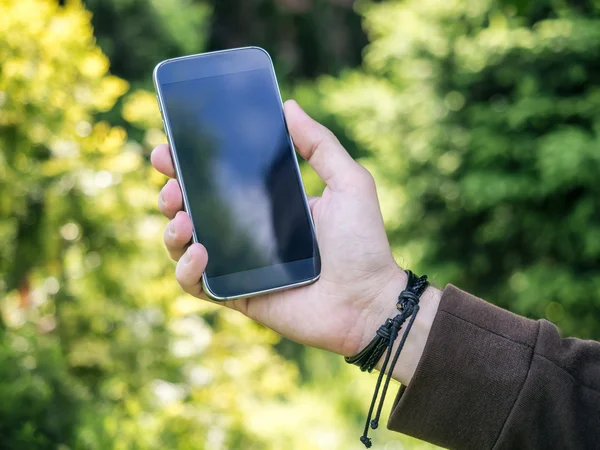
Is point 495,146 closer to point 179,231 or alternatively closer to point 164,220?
point 164,220

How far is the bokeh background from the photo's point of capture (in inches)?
84.3

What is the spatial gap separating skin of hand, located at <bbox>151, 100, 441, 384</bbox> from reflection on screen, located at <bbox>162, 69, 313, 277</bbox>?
50 millimetres

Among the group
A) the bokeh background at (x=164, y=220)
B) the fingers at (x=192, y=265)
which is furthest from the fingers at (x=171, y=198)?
the bokeh background at (x=164, y=220)

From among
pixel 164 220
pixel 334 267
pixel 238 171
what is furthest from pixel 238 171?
pixel 164 220

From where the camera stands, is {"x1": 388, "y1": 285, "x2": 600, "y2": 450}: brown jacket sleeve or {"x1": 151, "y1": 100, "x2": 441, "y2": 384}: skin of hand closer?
{"x1": 388, "y1": 285, "x2": 600, "y2": 450}: brown jacket sleeve

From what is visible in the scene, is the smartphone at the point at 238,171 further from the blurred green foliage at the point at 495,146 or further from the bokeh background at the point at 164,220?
the blurred green foliage at the point at 495,146

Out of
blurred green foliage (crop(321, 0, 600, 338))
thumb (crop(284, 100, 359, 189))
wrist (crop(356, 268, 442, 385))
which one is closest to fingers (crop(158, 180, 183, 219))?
thumb (crop(284, 100, 359, 189))

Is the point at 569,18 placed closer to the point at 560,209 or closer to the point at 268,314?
the point at 560,209

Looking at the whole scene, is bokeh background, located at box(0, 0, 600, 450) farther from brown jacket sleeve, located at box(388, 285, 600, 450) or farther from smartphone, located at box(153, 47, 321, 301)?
brown jacket sleeve, located at box(388, 285, 600, 450)

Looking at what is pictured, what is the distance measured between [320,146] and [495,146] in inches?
103

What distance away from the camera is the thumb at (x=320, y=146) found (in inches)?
Answer: 59.4

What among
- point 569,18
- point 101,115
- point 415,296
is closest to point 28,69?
point 415,296

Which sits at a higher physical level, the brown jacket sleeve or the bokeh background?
the brown jacket sleeve

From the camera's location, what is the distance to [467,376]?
117 centimetres
